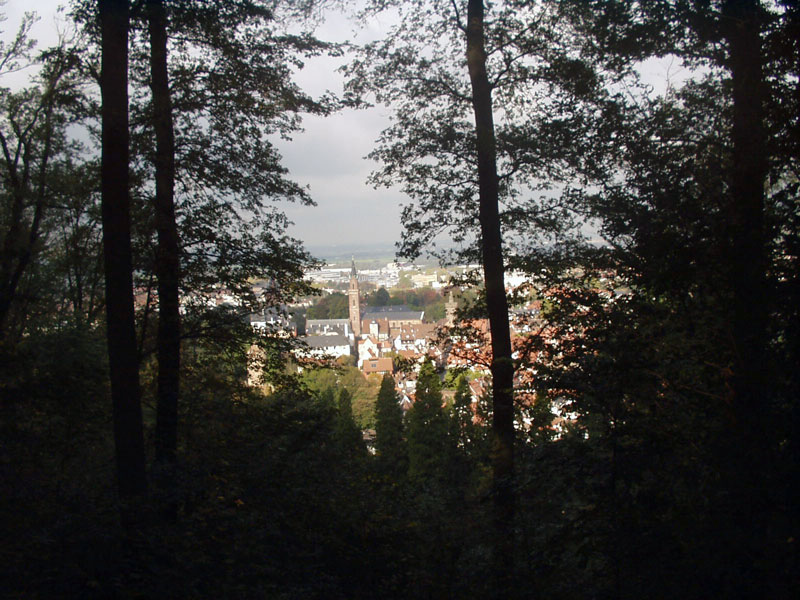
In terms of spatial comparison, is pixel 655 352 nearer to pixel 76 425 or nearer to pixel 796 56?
pixel 796 56

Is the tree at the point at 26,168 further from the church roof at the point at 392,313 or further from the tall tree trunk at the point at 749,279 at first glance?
the church roof at the point at 392,313

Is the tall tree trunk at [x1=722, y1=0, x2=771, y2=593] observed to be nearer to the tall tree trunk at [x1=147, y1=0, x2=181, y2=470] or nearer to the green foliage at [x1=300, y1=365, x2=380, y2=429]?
the tall tree trunk at [x1=147, y1=0, x2=181, y2=470]

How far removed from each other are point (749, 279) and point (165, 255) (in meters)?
A: 5.24

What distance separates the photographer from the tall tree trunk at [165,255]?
5.77 metres

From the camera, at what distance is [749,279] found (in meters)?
3.41

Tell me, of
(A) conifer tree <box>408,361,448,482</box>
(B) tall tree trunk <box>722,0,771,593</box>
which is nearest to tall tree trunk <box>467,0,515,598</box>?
(B) tall tree trunk <box>722,0,771,593</box>

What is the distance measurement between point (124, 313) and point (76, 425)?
321 cm

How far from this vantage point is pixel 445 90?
6.17 m

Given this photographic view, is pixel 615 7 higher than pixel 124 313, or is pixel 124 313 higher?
pixel 615 7

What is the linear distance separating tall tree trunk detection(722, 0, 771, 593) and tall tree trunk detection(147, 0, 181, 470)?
512 cm

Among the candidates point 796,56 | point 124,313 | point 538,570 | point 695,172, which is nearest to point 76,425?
point 124,313

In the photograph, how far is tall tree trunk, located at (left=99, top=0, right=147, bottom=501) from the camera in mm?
4500

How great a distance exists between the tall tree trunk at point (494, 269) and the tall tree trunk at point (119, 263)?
10.8 feet

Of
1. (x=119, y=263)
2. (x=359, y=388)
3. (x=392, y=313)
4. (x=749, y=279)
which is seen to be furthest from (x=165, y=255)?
(x=392, y=313)
